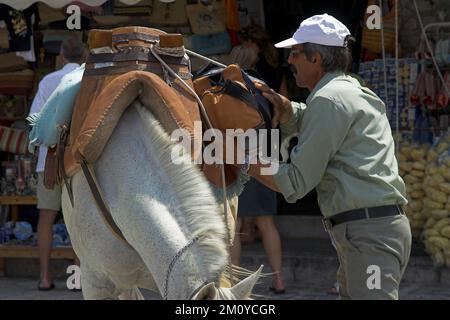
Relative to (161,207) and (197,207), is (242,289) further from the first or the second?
(161,207)

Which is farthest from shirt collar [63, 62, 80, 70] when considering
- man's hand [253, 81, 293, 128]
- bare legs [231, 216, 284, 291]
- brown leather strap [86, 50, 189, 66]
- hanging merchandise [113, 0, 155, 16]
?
man's hand [253, 81, 293, 128]

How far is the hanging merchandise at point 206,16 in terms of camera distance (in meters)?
8.56

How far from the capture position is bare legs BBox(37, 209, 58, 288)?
7.55m

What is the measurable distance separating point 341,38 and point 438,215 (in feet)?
11.6

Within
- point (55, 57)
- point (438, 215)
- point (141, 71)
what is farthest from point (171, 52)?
point (55, 57)

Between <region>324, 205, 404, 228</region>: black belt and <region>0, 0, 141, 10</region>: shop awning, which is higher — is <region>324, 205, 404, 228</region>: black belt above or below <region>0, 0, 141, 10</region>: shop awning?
below

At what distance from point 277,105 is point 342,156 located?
43 cm

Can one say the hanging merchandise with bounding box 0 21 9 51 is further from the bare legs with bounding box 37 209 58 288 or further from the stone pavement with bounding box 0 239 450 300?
the stone pavement with bounding box 0 239 450 300

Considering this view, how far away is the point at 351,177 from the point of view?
3918 millimetres

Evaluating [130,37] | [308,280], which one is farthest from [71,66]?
[130,37]

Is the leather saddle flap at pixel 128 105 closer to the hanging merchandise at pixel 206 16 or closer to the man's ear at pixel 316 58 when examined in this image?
the man's ear at pixel 316 58

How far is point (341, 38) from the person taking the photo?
159 inches

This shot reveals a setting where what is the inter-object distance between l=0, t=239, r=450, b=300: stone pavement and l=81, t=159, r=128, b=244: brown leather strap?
322cm
